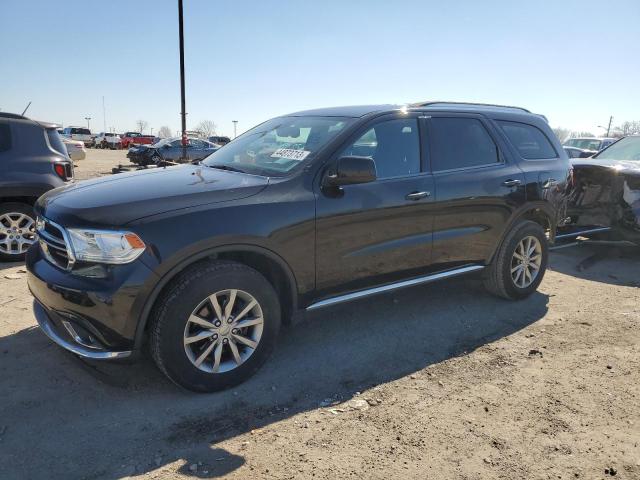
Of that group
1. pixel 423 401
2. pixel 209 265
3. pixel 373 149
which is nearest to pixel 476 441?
pixel 423 401

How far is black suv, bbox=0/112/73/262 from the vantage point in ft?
18.6

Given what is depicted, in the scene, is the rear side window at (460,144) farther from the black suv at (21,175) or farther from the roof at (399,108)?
the black suv at (21,175)

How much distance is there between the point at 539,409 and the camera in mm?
3055

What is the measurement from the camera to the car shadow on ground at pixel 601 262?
239 inches

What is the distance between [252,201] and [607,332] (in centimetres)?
341

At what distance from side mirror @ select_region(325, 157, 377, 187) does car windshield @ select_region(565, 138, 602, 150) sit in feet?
60.0

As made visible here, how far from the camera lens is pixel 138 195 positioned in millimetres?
3002

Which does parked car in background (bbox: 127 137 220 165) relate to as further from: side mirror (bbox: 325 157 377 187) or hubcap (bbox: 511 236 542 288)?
side mirror (bbox: 325 157 377 187)

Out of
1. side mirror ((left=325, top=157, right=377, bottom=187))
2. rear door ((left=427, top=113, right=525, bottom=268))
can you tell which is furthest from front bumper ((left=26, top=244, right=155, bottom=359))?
rear door ((left=427, top=113, right=525, bottom=268))

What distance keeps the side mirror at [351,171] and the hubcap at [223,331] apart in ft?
3.28

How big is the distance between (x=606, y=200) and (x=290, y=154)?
5.25 metres

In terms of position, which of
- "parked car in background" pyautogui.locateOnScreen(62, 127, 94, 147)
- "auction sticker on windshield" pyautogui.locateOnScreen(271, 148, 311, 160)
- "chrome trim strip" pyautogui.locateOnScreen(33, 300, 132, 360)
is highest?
"parked car in background" pyautogui.locateOnScreen(62, 127, 94, 147)

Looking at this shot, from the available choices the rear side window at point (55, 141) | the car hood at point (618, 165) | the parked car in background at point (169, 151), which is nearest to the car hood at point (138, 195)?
the rear side window at point (55, 141)

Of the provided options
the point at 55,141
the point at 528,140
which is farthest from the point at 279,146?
the point at 55,141
